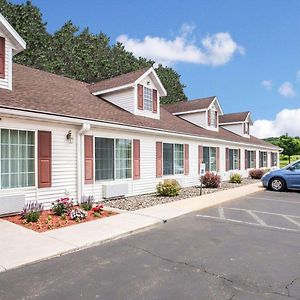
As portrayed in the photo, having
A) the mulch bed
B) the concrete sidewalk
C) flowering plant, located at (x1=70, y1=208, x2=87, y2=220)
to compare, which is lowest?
the concrete sidewalk

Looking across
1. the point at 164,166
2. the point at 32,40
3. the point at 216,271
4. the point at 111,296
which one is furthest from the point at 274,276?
the point at 32,40

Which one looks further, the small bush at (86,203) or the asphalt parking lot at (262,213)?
the small bush at (86,203)

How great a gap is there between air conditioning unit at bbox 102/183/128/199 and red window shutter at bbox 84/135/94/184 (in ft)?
2.46

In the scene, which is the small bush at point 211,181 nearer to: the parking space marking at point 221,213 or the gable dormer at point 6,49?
the parking space marking at point 221,213

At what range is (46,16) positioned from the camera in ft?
93.7

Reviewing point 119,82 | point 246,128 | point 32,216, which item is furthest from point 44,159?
point 246,128

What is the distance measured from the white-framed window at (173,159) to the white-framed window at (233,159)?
23.7 feet

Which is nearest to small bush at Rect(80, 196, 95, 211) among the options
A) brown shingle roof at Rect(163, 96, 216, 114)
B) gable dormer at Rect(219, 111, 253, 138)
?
brown shingle roof at Rect(163, 96, 216, 114)

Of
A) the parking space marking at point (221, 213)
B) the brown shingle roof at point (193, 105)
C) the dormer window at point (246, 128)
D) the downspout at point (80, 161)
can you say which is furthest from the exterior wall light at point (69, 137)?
the dormer window at point (246, 128)

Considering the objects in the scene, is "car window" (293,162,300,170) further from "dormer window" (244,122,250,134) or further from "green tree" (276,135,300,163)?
"green tree" (276,135,300,163)

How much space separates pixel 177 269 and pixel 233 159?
62.0 feet

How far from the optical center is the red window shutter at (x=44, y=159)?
938cm

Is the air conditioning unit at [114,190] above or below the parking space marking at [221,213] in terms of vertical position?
above

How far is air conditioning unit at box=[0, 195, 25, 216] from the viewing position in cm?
842
